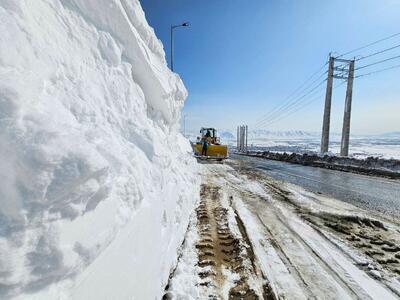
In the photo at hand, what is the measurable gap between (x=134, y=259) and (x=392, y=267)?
3.19 metres

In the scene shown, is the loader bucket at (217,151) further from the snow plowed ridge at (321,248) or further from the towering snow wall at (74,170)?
the towering snow wall at (74,170)

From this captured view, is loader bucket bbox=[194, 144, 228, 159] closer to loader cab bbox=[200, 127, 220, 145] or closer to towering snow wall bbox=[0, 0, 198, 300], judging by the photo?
loader cab bbox=[200, 127, 220, 145]

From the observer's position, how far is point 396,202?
6773 mm

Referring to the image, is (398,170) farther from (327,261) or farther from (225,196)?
(327,261)

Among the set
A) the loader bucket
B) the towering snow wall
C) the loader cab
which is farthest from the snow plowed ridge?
the loader cab

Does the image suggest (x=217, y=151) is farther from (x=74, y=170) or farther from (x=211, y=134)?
(x=74, y=170)

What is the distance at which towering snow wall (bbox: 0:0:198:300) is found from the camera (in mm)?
1258

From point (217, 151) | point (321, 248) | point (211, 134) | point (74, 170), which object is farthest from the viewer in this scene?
point (211, 134)

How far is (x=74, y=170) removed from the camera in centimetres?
140

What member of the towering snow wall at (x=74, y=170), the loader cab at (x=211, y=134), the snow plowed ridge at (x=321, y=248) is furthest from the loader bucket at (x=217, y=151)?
the towering snow wall at (x=74, y=170)

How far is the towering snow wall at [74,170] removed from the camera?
1258mm

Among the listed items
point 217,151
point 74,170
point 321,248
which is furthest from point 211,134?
point 74,170

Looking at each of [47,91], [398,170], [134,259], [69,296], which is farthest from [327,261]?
[398,170]

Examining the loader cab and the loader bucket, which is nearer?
the loader bucket
